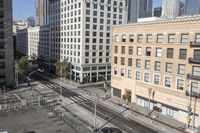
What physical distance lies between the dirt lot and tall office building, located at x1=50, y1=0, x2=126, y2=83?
3673 centimetres

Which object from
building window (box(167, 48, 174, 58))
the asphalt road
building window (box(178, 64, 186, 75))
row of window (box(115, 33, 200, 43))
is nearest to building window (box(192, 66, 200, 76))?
building window (box(178, 64, 186, 75))

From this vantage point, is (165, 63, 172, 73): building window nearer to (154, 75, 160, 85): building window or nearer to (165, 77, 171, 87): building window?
(165, 77, 171, 87): building window

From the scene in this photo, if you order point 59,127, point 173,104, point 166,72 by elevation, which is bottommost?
point 59,127

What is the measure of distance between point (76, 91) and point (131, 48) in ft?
85.1

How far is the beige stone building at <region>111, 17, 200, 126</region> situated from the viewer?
42312 millimetres

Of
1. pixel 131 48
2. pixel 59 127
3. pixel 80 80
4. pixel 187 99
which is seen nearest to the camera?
pixel 59 127

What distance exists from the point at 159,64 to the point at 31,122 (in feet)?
103

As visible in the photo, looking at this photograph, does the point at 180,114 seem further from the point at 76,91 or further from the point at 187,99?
the point at 76,91

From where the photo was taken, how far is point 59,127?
39.4 m

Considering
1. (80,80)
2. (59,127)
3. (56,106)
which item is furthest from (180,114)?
(80,80)

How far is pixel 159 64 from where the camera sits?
162ft

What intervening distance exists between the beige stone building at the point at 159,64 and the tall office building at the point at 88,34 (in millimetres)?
21158

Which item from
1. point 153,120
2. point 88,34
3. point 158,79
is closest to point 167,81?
point 158,79

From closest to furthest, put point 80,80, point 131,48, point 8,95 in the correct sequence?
point 131,48, point 8,95, point 80,80
